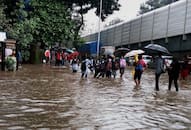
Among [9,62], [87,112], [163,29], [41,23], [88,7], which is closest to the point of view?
[87,112]

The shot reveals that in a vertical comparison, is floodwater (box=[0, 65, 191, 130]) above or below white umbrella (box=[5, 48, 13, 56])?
below

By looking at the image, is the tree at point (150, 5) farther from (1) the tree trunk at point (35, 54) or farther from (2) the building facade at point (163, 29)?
(1) the tree trunk at point (35, 54)

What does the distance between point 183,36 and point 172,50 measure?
4.15 metres

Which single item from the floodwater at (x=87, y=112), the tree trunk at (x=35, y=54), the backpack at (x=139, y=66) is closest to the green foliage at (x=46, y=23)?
the tree trunk at (x=35, y=54)

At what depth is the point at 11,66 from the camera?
26.3 m

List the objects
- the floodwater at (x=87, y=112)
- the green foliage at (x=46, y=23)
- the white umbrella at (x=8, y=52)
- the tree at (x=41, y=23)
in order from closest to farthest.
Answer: the floodwater at (x=87, y=112) < the white umbrella at (x=8, y=52) < the tree at (x=41, y=23) < the green foliage at (x=46, y=23)

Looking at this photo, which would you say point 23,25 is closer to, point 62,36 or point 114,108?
point 62,36

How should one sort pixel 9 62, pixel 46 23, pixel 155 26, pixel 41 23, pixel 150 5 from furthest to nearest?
pixel 150 5
pixel 155 26
pixel 46 23
pixel 41 23
pixel 9 62

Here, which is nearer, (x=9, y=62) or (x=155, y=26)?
(x=9, y=62)

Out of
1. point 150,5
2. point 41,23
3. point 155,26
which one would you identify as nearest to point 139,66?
point 41,23

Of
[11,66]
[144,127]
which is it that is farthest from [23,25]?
[144,127]

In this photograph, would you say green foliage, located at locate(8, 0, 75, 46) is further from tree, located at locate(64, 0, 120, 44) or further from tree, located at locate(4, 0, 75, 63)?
tree, located at locate(64, 0, 120, 44)

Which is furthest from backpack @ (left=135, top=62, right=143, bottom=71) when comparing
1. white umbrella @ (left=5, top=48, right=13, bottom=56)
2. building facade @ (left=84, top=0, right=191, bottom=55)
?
building facade @ (left=84, top=0, right=191, bottom=55)

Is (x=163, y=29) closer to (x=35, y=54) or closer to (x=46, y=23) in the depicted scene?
(x=46, y=23)
